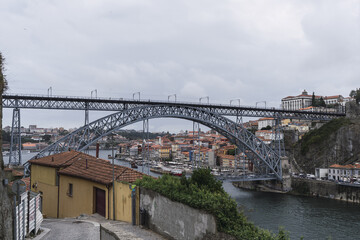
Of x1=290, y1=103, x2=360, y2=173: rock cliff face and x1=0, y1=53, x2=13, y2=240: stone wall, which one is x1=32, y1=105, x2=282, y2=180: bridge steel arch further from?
x1=0, y1=53, x2=13, y2=240: stone wall

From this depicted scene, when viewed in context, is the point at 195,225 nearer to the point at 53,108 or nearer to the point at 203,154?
the point at 53,108

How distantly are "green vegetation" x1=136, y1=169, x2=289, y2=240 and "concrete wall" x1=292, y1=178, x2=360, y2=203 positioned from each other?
28610 millimetres

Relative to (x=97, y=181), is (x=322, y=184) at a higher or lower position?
lower

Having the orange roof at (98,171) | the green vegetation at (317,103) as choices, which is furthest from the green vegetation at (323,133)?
the orange roof at (98,171)

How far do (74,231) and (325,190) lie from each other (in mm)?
30699

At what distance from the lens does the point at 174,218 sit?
659 centimetres

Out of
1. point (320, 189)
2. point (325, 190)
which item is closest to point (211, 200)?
point (325, 190)

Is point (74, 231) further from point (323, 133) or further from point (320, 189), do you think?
point (323, 133)

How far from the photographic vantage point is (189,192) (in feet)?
20.7

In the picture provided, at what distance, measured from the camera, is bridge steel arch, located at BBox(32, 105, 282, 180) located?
89.4ft

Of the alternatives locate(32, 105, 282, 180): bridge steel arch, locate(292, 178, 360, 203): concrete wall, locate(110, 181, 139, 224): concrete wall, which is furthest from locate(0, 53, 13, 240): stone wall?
locate(292, 178, 360, 203): concrete wall

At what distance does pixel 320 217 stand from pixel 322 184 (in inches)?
363

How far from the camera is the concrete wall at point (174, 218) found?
19.1 feet

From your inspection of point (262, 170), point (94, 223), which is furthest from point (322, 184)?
point (94, 223)
